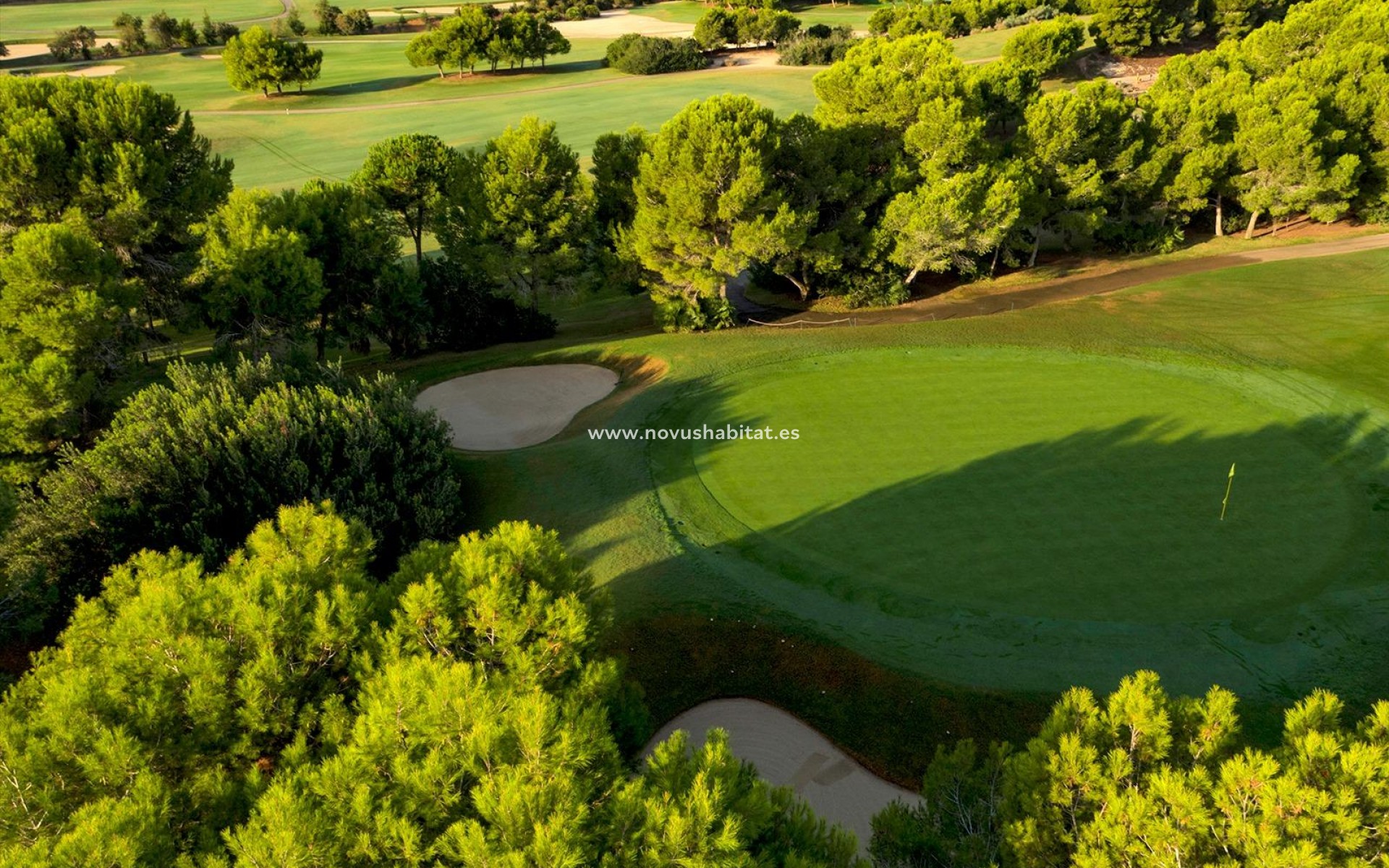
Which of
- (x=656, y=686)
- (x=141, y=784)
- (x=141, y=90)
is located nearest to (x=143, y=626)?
(x=141, y=784)

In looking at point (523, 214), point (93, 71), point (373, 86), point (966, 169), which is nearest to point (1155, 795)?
point (523, 214)

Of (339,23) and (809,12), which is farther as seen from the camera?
(809,12)

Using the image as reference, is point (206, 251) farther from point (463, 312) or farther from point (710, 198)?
point (710, 198)

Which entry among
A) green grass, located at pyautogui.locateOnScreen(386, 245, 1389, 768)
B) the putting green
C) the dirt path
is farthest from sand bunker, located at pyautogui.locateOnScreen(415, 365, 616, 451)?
the dirt path

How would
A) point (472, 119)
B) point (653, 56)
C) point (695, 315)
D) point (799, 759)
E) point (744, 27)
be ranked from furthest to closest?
point (744, 27)
point (653, 56)
point (472, 119)
point (695, 315)
point (799, 759)

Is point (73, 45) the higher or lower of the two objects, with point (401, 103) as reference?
higher

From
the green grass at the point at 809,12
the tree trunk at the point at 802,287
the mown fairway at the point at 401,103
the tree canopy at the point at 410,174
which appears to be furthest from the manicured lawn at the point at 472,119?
the tree trunk at the point at 802,287

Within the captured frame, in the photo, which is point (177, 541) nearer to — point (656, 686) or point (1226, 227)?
point (656, 686)
